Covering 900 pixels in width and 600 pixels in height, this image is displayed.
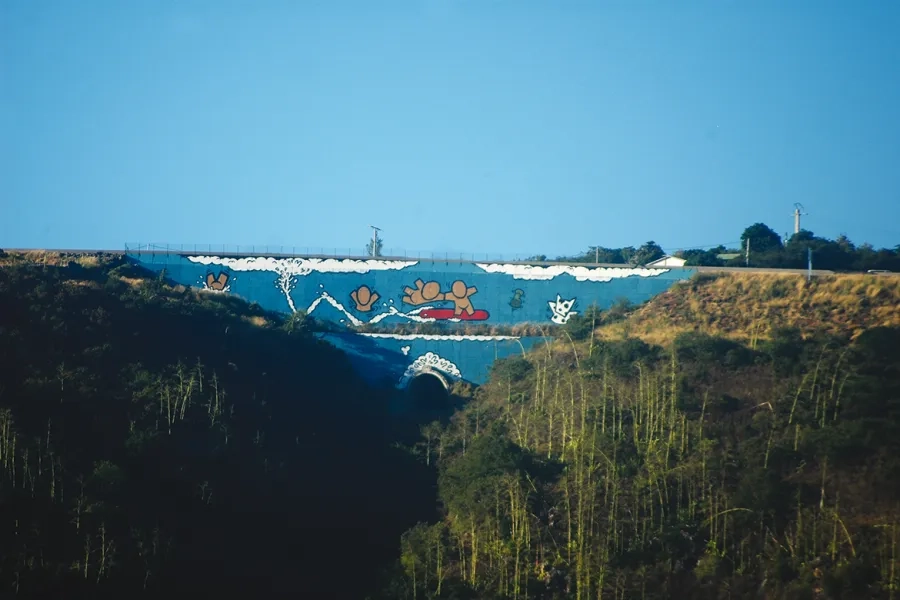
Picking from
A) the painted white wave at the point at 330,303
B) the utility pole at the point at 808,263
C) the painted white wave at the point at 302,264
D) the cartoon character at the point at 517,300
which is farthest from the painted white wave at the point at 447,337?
the utility pole at the point at 808,263

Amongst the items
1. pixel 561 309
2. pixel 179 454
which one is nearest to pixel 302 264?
pixel 561 309

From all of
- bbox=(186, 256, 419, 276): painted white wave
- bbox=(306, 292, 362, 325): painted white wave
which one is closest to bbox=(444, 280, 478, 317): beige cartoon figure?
bbox=(186, 256, 419, 276): painted white wave

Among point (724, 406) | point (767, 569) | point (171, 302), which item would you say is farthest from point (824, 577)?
point (171, 302)

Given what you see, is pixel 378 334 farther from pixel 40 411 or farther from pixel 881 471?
pixel 881 471

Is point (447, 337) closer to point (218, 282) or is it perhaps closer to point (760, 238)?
point (218, 282)

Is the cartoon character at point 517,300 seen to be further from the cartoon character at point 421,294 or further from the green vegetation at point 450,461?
the green vegetation at point 450,461
